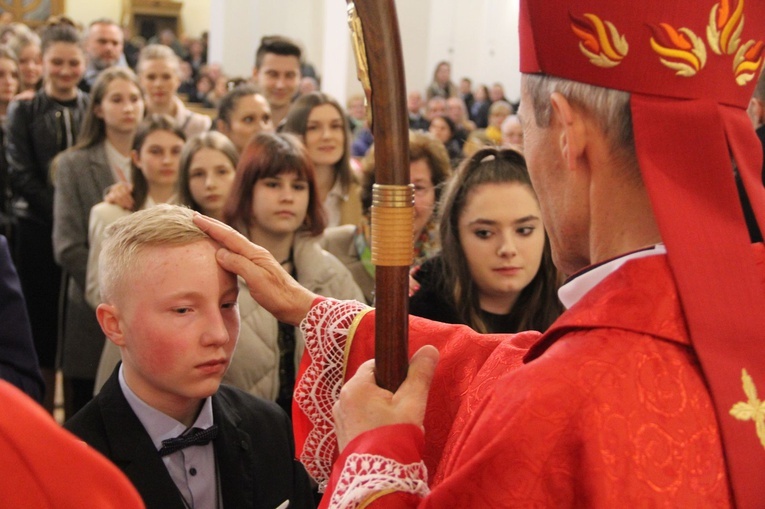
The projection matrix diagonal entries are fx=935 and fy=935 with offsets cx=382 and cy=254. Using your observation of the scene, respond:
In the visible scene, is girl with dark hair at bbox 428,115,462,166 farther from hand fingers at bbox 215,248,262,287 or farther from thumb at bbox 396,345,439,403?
thumb at bbox 396,345,439,403

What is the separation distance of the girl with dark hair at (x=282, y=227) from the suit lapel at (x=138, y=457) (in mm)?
1103

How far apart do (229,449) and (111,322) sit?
1.15 feet

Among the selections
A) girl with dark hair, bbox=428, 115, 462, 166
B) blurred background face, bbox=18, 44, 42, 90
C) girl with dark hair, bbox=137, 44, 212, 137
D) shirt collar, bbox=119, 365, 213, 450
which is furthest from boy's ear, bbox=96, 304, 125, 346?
girl with dark hair, bbox=428, 115, 462, 166

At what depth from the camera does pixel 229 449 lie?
6.27 ft

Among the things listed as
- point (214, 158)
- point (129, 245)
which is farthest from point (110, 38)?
point (129, 245)

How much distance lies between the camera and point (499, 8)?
16.2 meters

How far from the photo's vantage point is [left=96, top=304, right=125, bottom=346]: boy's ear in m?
1.83

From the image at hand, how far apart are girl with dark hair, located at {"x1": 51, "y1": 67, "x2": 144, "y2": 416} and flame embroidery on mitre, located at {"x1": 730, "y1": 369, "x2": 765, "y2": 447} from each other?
125 inches

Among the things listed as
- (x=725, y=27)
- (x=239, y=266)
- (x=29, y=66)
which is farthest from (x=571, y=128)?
(x=29, y=66)

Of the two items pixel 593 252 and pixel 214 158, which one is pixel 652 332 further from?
pixel 214 158

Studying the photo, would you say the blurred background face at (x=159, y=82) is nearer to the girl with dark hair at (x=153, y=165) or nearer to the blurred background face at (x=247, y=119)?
the blurred background face at (x=247, y=119)

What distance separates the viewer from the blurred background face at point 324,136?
4438 millimetres

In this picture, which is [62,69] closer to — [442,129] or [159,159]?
[159,159]

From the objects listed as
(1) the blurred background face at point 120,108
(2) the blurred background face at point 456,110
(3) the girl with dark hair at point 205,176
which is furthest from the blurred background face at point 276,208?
(2) the blurred background face at point 456,110
